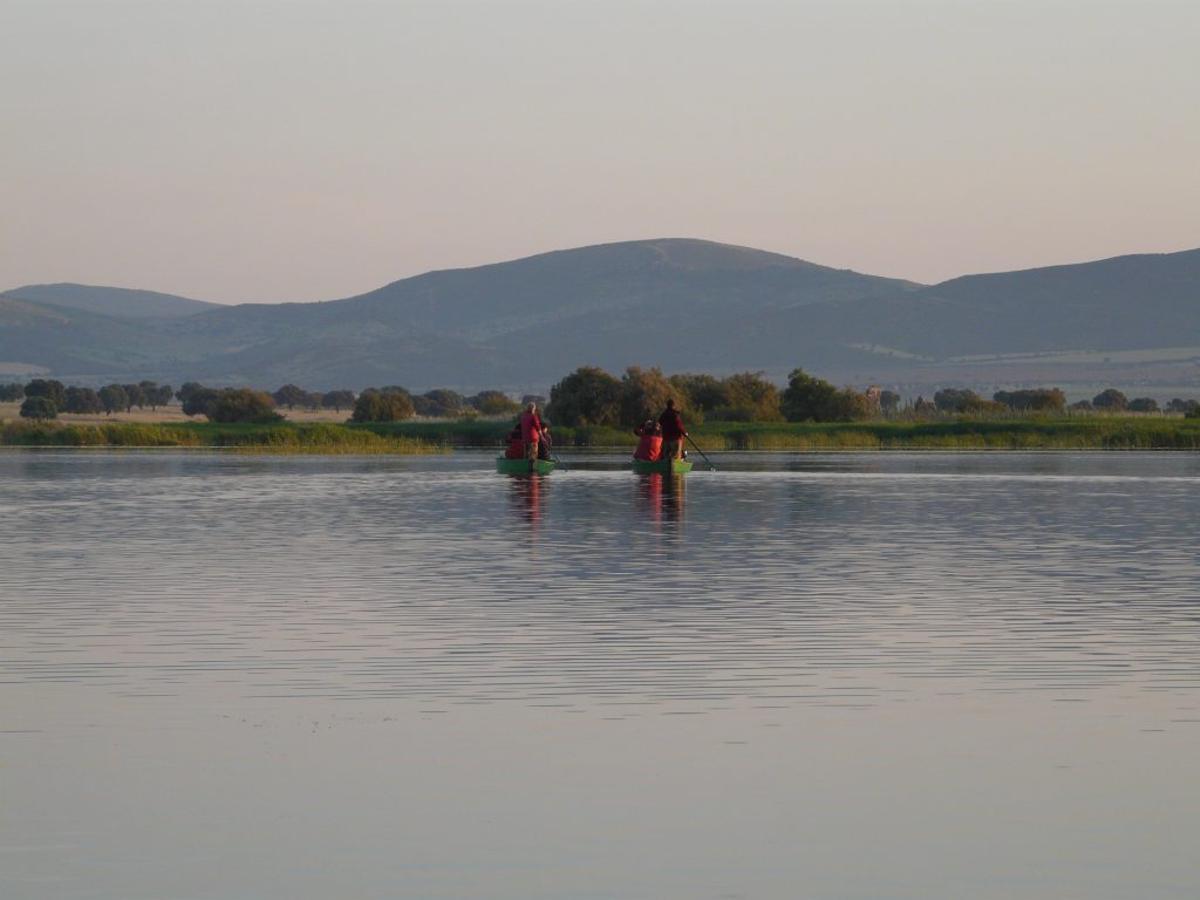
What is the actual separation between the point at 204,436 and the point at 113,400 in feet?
267

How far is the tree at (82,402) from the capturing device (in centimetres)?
15362

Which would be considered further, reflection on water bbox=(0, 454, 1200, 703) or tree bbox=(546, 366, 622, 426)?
tree bbox=(546, 366, 622, 426)

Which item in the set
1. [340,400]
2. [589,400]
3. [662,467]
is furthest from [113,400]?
[662,467]

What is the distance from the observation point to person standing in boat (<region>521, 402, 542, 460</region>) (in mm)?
49531

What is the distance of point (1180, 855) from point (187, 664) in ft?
24.1

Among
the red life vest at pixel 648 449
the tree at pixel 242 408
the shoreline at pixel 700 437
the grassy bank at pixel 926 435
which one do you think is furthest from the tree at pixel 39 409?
the red life vest at pixel 648 449

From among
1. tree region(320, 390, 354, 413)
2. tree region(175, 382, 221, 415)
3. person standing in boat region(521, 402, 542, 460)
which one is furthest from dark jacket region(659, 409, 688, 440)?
tree region(320, 390, 354, 413)

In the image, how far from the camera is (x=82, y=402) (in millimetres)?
154500

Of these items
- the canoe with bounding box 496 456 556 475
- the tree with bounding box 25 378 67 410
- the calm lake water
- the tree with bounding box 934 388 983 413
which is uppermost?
the tree with bounding box 25 378 67 410

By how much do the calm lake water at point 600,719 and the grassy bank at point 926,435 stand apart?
1942 inches

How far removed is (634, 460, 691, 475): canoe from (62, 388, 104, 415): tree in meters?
109

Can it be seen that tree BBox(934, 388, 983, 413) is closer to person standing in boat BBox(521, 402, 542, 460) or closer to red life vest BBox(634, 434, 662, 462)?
red life vest BBox(634, 434, 662, 462)

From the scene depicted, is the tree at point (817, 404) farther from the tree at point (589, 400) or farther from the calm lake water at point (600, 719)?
the calm lake water at point (600, 719)

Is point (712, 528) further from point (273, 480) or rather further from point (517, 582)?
point (273, 480)
